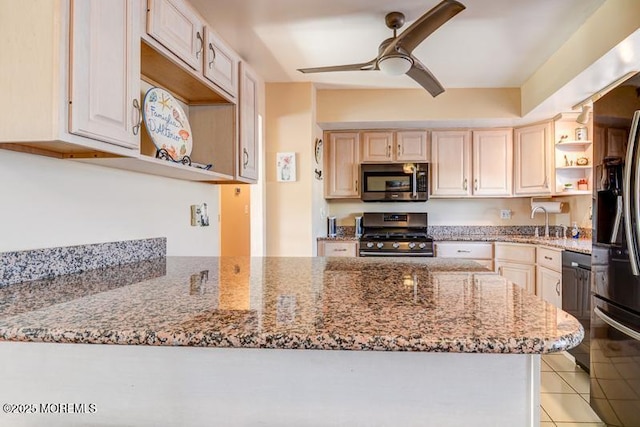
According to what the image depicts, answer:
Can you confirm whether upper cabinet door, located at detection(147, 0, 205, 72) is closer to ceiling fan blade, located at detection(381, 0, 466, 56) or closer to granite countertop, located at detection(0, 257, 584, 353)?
granite countertop, located at detection(0, 257, 584, 353)

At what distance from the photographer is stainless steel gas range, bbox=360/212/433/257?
378 cm

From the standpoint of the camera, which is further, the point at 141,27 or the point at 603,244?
the point at 603,244

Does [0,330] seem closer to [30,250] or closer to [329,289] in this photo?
[30,250]

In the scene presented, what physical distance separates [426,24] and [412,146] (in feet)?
6.79

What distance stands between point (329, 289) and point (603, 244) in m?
1.62

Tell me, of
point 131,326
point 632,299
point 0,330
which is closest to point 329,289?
point 131,326

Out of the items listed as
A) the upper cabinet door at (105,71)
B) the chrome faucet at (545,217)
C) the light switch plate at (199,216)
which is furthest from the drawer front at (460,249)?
the upper cabinet door at (105,71)

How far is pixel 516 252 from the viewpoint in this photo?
3.63m

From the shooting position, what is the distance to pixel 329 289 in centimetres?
104

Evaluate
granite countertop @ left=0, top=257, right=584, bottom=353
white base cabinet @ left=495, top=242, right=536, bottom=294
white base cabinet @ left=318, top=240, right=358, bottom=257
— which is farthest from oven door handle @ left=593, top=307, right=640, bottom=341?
white base cabinet @ left=318, top=240, right=358, bottom=257

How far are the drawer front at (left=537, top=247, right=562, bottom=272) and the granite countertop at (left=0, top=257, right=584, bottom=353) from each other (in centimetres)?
215

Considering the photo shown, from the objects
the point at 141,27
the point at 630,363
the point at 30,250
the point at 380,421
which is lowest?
the point at 630,363

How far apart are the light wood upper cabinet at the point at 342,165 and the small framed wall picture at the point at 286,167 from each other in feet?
2.05

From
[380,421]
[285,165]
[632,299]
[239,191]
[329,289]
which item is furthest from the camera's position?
[239,191]
